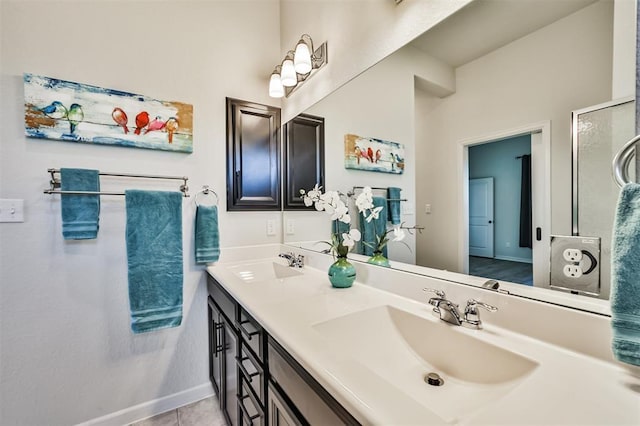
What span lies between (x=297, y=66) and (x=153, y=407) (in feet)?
7.27

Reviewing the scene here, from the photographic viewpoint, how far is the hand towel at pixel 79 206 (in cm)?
134

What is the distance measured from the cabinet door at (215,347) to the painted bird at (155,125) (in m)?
1.09

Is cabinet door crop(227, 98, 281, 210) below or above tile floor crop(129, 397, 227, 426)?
above

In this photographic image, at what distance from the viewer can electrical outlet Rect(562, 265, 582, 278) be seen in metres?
0.71

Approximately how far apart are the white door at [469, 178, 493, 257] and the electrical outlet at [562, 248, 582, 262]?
20 centimetres

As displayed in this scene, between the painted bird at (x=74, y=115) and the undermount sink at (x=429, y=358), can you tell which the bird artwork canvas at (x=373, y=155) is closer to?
the undermount sink at (x=429, y=358)

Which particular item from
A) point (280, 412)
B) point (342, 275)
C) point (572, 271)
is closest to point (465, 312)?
point (572, 271)

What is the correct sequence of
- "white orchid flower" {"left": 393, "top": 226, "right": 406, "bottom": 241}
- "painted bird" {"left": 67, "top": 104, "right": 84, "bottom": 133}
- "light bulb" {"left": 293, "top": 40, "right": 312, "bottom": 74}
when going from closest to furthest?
1. "white orchid flower" {"left": 393, "top": 226, "right": 406, "bottom": 241}
2. "painted bird" {"left": 67, "top": 104, "right": 84, "bottom": 133}
3. "light bulb" {"left": 293, "top": 40, "right": 312, "bottom": 74}

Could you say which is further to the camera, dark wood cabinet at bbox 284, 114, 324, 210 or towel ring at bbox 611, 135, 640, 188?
dark wood cabinet at bbox 284, 114, 324, 210

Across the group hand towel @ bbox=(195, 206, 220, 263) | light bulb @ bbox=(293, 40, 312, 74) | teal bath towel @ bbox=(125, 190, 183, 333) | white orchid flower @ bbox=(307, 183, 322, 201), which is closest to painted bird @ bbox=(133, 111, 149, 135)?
teal bath towel @ bbox=(125, 190, 183, 333)

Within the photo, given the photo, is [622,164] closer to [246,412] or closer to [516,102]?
[516,102]

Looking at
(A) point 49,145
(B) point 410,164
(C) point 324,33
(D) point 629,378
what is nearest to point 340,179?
(B) point 410,164

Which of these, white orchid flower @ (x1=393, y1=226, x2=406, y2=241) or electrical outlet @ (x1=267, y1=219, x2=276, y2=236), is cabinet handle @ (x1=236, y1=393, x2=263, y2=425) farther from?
electrical outlet @ (x1=267, y1=219, x2=276, y2=236)

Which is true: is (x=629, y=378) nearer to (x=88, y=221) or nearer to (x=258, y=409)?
(x=258, y=409)
